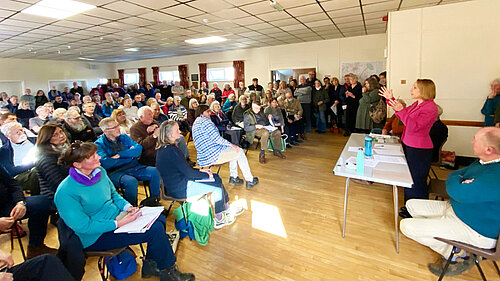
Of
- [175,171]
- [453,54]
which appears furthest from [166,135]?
[453,54]

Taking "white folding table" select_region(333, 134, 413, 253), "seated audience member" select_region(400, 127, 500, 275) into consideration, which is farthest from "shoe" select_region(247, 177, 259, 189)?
"seated audience member" select_region(400, 127, 500, 275)

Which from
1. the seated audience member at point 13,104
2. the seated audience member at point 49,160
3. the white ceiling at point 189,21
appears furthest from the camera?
the seated audience member at point 13,104

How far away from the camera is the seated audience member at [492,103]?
13.4 ft

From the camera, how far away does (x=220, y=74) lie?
1109 centimetres

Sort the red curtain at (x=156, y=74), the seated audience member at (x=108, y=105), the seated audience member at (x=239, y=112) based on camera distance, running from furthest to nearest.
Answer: the red curtain at (x=156, y=74) < the seated audience member at (x=108, y=105) < the seated audience member at (x=239, y=112)

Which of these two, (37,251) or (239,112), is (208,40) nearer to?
(239,112)

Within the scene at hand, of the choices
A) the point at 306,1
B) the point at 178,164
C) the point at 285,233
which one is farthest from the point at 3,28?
the point at 285,233

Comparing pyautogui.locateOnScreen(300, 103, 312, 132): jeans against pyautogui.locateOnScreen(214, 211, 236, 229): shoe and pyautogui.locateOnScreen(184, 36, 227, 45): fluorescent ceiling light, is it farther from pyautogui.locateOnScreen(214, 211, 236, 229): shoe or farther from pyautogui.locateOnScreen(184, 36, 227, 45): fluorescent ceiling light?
pyautogui.locateOnScreen(214, 211, 236, 229): shoe

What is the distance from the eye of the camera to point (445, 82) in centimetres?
455

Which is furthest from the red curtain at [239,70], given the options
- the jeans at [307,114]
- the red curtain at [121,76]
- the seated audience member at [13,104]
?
the red curtain at [121,76]

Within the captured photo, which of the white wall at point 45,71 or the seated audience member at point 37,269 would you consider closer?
the seated audience member at point 37,269

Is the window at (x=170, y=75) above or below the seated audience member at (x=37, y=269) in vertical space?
above

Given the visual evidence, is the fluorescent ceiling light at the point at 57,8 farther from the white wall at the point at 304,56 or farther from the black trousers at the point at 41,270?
the white wall at the point at 304,56

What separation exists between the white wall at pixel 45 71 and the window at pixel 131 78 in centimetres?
113
